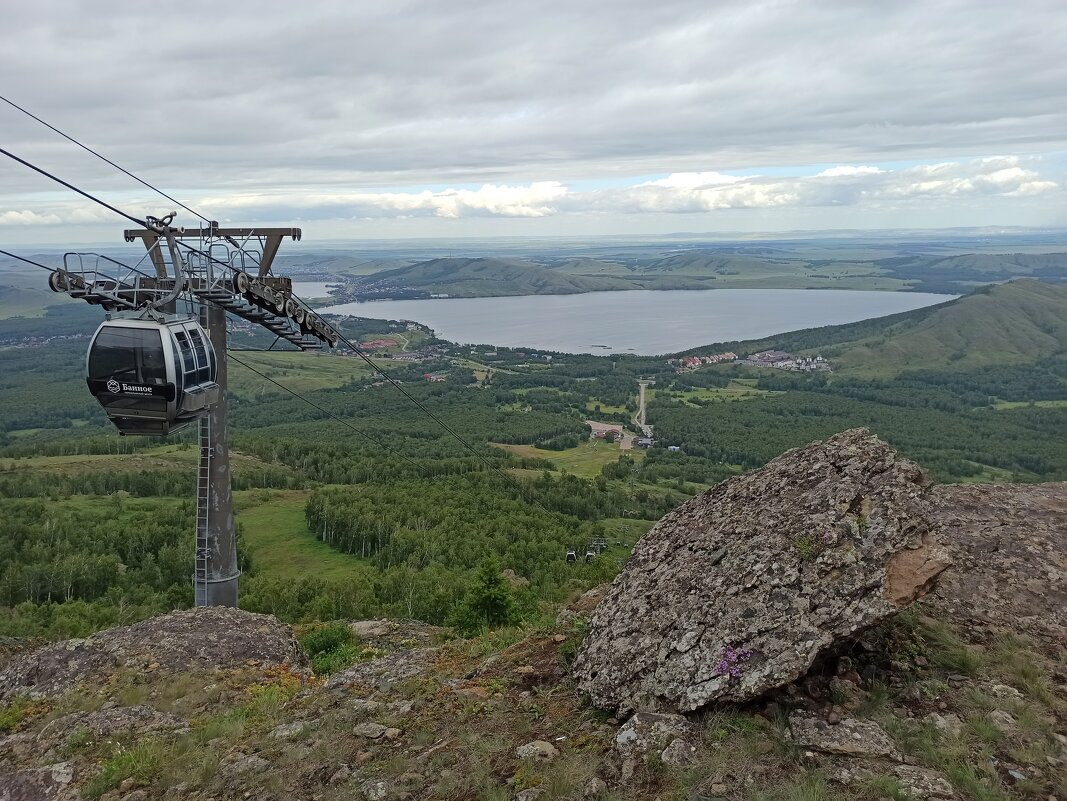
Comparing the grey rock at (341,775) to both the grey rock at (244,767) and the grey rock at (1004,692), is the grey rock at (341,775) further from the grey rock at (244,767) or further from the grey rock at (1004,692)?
the grey rock at (1004,692)

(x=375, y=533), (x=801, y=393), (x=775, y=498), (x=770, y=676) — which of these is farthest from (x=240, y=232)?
(x=801, y=393)

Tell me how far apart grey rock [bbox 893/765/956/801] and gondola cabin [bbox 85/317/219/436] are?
14.5 m

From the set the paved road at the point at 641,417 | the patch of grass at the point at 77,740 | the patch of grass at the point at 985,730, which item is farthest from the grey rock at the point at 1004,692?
the paved road at the point at 641,417

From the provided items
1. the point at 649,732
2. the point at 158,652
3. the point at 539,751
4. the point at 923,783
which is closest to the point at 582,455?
the point at 158,652

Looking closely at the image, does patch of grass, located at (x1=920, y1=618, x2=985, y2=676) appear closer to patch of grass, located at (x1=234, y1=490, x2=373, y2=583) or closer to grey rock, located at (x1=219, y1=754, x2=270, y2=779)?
grey rock, located at (x1=219, y1=754, x2=270, y2=779)

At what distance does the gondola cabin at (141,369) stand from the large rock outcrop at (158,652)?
15.9 ft

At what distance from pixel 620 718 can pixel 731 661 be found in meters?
1.72

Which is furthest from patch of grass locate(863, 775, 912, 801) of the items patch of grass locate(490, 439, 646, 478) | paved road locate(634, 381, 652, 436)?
paved road locate(634, 381, 652, 436)

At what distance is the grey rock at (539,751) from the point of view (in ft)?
27.5

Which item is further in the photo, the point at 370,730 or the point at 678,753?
the point at 370,730

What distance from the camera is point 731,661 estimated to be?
27.5 feet

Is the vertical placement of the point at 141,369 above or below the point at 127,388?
above

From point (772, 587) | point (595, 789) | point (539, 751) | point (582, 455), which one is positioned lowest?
point (582, 455)

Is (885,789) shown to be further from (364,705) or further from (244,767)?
(244,767)
